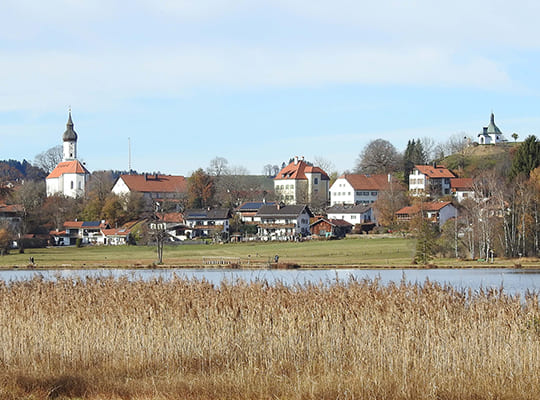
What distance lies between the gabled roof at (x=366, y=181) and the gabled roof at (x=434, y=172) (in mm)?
6874

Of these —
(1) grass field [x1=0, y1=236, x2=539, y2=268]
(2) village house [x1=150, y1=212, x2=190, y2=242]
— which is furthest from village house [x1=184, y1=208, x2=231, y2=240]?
(1) grass field [x1=0, y1=236, x2=539, y2=268]

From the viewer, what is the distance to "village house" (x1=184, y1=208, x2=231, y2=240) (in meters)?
102

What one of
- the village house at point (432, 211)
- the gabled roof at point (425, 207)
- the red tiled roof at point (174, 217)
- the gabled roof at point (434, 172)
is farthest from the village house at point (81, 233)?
the gabled roof at point (434, 172)

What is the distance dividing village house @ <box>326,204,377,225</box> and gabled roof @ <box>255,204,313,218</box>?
5.66 metres

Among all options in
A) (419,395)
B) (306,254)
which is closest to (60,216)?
(306,254)

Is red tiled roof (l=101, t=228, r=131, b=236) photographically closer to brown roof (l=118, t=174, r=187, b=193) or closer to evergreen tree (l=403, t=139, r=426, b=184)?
brown roof (l=118, t=174, r=187, b=193)

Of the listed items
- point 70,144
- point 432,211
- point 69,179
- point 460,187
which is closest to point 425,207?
point 432,211

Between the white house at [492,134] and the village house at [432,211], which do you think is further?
the white house at [492,134]

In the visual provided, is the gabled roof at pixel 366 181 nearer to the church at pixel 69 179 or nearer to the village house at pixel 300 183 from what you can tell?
the village house at pixel 300 183

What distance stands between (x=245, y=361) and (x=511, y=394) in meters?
5.01

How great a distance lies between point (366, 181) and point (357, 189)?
3.38m

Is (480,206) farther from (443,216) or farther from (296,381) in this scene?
(296,381)

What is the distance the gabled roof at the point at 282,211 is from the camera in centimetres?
10181

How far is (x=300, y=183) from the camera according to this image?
439ft
